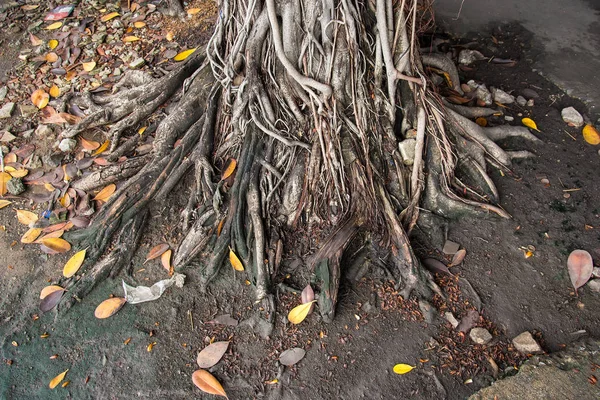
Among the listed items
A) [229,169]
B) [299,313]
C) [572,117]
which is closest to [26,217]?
[229,169]

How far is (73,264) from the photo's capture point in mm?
2752

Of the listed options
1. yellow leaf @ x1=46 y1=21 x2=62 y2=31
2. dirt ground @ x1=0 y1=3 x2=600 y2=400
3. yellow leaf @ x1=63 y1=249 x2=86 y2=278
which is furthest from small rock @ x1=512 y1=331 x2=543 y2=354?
yellow leaf @ x1=46 y1=21 x2=62 y2=31

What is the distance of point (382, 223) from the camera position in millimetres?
2703

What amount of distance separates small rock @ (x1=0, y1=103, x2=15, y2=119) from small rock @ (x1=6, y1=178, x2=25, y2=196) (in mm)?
694

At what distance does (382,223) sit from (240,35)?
131 cm

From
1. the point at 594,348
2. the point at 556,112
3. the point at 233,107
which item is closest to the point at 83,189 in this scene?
the point at 233,107

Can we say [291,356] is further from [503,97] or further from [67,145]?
[503,97]

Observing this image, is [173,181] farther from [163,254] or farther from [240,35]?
[240,35]

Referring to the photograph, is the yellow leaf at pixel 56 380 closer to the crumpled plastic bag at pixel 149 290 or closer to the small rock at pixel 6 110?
the crumpled plastic bag at pixel 149 290

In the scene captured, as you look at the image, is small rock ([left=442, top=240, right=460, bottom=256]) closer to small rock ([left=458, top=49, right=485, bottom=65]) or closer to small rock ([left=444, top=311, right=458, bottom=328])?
small rock ([left=444, top=311, right=458, bottom=328])

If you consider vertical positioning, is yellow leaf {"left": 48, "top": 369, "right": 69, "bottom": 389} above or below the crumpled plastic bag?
below

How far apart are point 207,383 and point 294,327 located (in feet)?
1.65

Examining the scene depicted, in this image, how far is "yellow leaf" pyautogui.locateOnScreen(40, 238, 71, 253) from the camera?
9.32 ft

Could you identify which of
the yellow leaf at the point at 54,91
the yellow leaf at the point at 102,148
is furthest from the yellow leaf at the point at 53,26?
the yellow leaf at the point at 102,148
